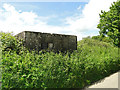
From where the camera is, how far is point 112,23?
500 inches

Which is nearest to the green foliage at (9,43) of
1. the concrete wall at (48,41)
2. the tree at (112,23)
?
the concrete wall at (48,41)

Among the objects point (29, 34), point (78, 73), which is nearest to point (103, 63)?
point (78, 73)

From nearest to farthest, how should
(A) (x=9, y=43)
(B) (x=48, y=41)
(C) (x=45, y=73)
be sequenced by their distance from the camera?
(C) (x=45, y=73) < (A) (x=9, y=43) < (B) (x=48, y=41)

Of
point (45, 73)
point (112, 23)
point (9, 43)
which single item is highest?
point (112, 23)

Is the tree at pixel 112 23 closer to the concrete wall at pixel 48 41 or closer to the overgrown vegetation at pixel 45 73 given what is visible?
the concrete wall at pixel 48 41

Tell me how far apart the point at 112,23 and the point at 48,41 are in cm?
968

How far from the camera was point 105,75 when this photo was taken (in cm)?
630

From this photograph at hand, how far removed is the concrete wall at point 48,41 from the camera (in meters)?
5.68

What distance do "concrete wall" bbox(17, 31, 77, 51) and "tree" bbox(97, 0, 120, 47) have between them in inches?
279

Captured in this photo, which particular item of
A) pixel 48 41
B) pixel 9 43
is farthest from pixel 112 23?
pixel 9 43

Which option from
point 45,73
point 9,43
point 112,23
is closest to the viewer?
point 45,73

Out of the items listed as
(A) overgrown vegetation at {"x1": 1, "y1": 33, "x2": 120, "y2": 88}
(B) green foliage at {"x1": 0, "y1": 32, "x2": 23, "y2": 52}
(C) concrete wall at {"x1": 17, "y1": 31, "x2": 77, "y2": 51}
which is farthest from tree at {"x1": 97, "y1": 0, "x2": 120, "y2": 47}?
(B) green foliage at {"x1": 0, "y1": 32, "x2": 23, "y2": 52}

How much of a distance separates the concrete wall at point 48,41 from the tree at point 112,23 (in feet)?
23.2

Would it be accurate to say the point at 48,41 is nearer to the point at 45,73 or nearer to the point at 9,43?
the point at 9,43
